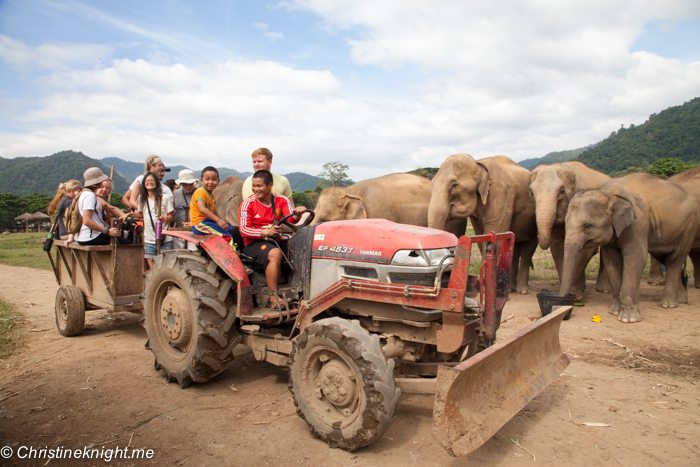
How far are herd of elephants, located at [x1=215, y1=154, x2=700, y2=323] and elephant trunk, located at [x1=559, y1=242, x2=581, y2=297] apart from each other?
0.02m

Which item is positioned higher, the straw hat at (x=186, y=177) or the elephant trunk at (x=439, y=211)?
the straw hat at (x=186, y=177)

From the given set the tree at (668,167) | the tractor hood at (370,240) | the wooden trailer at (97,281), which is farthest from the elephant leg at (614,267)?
the tree at (668,167)

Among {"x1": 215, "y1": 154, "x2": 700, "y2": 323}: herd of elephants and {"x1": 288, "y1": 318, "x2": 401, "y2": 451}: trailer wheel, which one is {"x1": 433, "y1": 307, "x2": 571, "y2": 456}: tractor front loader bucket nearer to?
{"x1": 288, "y1": 318, "x2": 401, "y2": 451}: trailer wheel

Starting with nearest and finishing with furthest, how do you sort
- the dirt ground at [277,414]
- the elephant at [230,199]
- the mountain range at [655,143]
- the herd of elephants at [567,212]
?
the dirt ground at [277,414]
the herd of elephants at [567,212]
the elephant at [230,199]
the mountain range at [655,143]

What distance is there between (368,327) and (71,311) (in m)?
4.73

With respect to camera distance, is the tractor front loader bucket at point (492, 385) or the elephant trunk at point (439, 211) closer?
the tractor front loader bucket at point (492, 385)

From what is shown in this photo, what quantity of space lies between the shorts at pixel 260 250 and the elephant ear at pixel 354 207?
5.81 meters

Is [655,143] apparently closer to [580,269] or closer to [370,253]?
[580,269]

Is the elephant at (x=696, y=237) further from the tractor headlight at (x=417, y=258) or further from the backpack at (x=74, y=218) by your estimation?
the backpack at (x=74, y=218)

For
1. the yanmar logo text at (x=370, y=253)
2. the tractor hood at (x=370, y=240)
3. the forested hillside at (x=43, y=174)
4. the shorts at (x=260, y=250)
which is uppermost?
the forested hillside at (x=43, y=174)

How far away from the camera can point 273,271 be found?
14.3 ft

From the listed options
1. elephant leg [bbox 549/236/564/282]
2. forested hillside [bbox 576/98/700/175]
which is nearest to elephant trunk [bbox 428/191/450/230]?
elephant leg [bbox 549/236/564/282]

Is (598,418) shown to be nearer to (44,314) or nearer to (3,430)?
(3,430)

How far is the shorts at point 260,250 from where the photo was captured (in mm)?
4430
